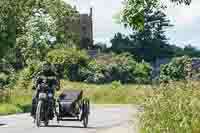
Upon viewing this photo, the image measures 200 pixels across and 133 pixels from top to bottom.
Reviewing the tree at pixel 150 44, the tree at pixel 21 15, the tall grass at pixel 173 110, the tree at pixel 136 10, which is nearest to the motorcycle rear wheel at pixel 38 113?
the tall grass at pixel 173 110

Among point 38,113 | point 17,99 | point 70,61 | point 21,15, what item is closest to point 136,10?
point 38,113

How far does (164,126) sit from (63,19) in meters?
50.3

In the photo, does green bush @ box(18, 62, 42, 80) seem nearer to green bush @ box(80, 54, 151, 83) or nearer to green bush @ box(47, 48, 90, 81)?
green bush @ box(47, 48, 90, 81)

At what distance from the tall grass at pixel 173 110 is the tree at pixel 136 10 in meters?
3.00

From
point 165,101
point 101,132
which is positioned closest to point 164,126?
point 165,101

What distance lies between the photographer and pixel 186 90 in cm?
1438

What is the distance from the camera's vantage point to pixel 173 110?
13.8 meters

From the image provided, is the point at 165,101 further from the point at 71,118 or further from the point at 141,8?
the point at 71,118

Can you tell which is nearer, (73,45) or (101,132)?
(101,132)

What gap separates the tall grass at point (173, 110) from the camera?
1320 cm

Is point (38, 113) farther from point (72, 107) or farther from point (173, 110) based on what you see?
point (173, 110)

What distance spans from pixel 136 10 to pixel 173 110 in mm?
3875

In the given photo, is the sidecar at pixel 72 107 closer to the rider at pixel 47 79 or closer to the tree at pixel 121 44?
the rider at pixel 47 79

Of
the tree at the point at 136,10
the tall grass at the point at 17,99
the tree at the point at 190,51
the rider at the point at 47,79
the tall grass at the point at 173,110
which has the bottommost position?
the tree at the point at 190,51
